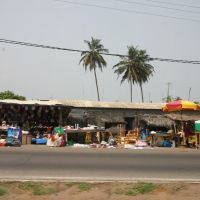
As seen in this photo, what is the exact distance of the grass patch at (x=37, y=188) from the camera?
31.9 ft

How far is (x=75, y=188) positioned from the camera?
1003 centimetres

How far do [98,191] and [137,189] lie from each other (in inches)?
35.2

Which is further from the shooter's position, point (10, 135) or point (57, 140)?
point (10, 135)

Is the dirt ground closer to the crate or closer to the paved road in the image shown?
the paved road

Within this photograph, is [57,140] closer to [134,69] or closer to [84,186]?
[84,186]

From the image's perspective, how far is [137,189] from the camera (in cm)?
1004

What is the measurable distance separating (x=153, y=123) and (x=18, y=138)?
447 inches

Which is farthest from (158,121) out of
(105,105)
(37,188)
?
(37,188)

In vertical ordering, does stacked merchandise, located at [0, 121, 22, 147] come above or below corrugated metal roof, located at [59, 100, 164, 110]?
below

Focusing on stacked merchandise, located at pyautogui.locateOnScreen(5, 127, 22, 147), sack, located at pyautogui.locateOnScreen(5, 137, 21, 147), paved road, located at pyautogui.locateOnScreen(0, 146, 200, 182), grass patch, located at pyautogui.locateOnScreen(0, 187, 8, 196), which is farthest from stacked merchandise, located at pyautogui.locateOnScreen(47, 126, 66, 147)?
grass patch, located at pyautogui.locateOnScreen(0, 187, 8, 196)

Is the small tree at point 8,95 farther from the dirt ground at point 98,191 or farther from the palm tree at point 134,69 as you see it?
the dirt ground at point 98,191

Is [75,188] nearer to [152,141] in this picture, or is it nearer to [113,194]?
[113,194]

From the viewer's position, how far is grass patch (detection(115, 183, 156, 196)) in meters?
9.81

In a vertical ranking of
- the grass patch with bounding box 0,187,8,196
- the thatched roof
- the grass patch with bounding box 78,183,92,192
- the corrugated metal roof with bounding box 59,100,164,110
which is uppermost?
the corrugated metal roof with bounding box 59,100,164,110
